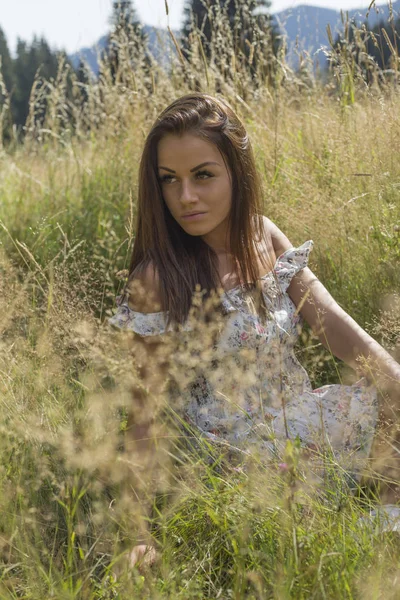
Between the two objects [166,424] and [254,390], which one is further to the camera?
[254,390]

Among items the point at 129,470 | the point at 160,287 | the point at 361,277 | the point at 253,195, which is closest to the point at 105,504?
the point at 129,470

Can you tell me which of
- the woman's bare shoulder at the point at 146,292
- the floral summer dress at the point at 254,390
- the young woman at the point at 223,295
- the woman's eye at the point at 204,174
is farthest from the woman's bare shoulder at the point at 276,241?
the woman's bare shoulder at the point at 146,292

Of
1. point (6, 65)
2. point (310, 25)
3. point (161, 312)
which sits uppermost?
point (6, 65)

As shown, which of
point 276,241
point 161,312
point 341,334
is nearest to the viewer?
point 161,312

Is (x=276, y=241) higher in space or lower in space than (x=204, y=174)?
lower

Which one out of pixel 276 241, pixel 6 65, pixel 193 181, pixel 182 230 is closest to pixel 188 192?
pixel 193 181

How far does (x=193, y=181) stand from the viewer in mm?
1857

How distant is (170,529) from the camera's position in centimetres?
137

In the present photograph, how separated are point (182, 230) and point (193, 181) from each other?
0.57 feet

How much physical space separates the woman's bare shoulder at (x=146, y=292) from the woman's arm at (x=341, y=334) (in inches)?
15.6

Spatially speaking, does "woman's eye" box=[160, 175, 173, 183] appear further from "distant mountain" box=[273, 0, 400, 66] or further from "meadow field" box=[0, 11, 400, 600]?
"distant mountain" box=[273, 0, 400, 66]

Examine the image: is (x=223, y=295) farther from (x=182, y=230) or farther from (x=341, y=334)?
(x=341, y=334)

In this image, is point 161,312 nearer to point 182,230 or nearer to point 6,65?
point 182,230

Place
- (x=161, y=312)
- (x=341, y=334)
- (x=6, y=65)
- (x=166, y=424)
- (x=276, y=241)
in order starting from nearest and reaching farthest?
1. (x=166, y=424)
2. (x=161, y=312)
3. (x=341, y=334)
4. (x=276, y=241)
5. (x=6, y=65)
